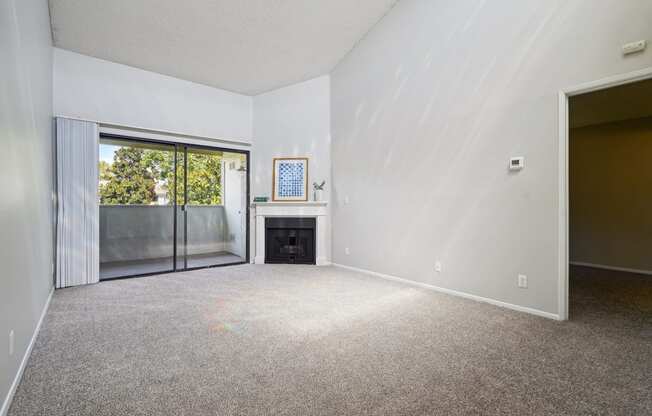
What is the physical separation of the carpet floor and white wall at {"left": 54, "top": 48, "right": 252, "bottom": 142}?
2513 mm

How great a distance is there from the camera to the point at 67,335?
2.65m

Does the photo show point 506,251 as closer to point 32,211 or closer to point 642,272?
point 642,272

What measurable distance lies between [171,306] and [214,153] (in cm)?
310

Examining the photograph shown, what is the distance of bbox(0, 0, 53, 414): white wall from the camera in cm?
175

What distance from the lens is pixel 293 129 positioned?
19.4 feet

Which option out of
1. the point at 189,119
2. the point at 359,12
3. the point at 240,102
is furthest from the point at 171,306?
the point at 359,12

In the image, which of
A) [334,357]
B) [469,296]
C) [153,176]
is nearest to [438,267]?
[469,296]

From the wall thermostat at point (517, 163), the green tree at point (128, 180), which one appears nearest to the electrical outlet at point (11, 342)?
the green tree at point (128, 180)

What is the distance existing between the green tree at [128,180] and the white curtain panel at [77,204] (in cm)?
29

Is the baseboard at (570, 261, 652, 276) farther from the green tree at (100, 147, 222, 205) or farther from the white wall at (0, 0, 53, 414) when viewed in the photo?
the white wall at (0, 0, 53, 414)

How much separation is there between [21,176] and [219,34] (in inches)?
119

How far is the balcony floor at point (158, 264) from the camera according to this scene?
484cm

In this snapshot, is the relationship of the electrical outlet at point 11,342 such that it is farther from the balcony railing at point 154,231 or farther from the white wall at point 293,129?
the white wall at point 293,129

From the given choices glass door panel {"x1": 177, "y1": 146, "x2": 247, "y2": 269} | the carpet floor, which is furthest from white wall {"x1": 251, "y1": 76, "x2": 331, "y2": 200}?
the carpet floor
